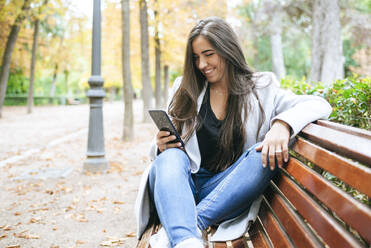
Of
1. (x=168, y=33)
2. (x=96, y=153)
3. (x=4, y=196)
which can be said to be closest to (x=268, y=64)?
(x=168, y=33)

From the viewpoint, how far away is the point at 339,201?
1.16m

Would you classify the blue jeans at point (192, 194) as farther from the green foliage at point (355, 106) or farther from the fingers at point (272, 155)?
the green foliage at point (355, 106)

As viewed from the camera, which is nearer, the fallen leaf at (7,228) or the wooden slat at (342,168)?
the wooden slat at (342,168)

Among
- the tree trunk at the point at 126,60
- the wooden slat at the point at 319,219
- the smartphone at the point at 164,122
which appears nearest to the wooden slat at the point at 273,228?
the wooden slat at the point at 319,219

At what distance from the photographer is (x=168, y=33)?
13656mm

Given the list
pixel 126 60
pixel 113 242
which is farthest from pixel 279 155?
pixel 126 60

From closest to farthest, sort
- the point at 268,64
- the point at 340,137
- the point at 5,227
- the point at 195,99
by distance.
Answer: the point at 340,137
the point at 195,99
the point at 5,227
the point at 268,64

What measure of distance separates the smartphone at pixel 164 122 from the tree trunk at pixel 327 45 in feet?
27.1

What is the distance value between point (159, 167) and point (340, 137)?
41.9 inches

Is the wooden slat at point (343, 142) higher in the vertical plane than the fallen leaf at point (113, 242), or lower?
higher

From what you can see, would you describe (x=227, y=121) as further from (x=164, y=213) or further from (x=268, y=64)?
(x=268, y=64)

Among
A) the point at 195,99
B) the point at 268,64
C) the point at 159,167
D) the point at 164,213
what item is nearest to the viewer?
the point at 164,213

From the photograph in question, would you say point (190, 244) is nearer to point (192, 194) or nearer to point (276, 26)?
point (192, 194)

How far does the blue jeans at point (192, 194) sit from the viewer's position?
1.80m
